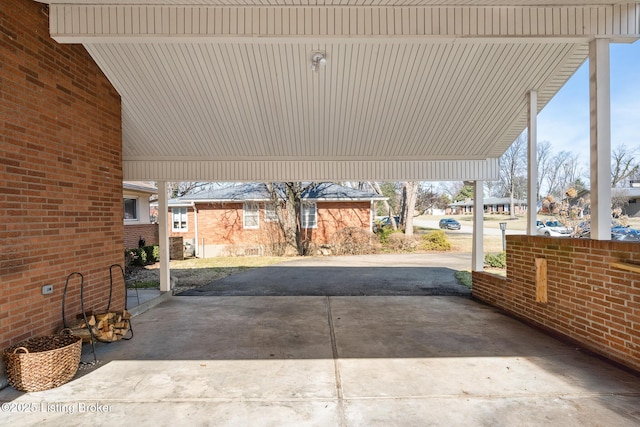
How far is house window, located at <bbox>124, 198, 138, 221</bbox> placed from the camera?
13234 millimetres

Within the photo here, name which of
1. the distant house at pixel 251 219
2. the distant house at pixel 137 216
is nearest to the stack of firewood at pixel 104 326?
the distant house at pixel 137 216

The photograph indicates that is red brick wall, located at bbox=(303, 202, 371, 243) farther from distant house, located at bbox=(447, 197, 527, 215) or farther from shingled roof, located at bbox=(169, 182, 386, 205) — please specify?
distant house, located at bbox=(447, 197, 527, 215)

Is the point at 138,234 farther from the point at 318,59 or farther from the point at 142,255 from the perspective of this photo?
the point at 318,59

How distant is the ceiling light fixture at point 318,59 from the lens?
4766 mm

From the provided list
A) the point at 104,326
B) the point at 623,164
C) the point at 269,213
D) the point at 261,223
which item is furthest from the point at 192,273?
the point at 623,164

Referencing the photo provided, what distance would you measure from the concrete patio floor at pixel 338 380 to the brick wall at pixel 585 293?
0.25 m

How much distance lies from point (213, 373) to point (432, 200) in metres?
26.1

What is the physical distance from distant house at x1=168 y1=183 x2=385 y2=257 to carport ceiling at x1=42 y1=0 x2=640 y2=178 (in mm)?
9725

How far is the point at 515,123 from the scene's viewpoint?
253 inches

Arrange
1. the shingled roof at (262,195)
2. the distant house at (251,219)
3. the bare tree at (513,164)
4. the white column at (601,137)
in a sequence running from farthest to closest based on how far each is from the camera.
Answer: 1. the bare tree at (513,164)
2. the distant house at (251,219)
3. the shingled roof at (262,195)
4. the white column at (601,137)

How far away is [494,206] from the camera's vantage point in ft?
181

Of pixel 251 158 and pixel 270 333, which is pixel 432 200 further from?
pixel 270 333

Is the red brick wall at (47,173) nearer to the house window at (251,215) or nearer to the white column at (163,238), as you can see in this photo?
the white column at (163,238)

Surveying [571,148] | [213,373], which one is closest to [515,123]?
[213,373]
